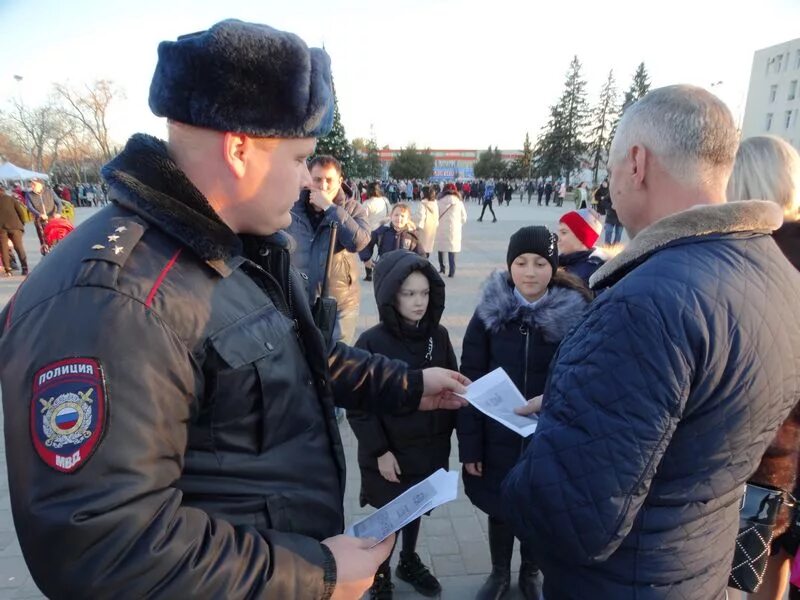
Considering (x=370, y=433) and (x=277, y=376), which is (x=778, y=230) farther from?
(x=277, y=376)

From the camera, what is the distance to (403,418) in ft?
8.08

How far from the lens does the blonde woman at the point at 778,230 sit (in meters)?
1.84

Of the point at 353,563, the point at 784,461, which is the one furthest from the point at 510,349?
the point at 353,563

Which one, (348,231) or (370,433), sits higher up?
(348,231)

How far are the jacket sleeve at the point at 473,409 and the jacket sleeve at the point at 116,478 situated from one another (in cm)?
166

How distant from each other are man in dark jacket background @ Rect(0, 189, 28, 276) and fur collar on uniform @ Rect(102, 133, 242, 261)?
1022 centimetres

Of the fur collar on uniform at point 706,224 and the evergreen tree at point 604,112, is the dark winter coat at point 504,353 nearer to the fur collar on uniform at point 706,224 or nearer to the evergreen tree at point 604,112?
the fur collar on uniform at point 706,224

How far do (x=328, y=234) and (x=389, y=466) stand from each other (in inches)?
79.6

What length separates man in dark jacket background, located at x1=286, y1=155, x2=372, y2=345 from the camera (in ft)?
12.6

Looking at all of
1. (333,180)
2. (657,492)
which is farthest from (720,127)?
(333,180)

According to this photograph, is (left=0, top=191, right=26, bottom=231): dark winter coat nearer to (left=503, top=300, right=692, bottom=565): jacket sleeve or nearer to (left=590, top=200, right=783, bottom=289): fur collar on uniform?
(left=503, top=300, right=692, bottom=565): jacket sleeve

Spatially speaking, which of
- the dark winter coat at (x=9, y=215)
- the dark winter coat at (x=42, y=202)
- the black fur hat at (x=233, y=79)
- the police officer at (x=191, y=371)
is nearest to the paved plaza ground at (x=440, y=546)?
the police officer at (x=191, y=371)

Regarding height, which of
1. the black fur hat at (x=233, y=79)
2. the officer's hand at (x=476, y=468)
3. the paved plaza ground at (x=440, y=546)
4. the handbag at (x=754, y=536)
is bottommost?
the paved plaza ground at (x=440, y=546)

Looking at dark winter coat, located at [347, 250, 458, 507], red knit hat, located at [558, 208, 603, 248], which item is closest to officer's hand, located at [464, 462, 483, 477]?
dark winter coat, located at [347, 250, 458, 507]
